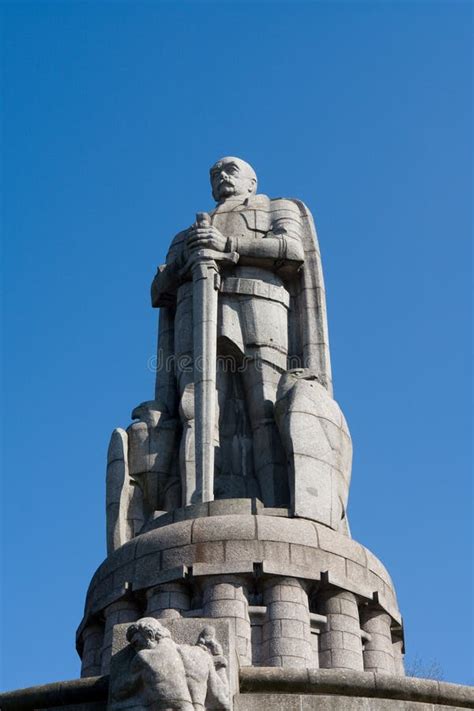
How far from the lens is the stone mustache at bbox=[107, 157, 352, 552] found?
17703mm

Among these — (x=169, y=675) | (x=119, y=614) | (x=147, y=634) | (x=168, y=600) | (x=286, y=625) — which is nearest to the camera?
(x=169, y=675)

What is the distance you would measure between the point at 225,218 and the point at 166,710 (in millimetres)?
10197

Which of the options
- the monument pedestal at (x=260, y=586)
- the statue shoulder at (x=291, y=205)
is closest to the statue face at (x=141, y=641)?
the monument pedestal at (x=260, y=586)

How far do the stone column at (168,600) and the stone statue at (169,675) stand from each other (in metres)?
3.80

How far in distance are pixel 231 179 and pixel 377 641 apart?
792 cm

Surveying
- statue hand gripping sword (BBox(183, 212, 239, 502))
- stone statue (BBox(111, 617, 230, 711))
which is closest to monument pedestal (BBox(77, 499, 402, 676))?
statue hand gripping sword (BBox(183, 212, 239, 502))

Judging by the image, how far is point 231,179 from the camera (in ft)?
69.4

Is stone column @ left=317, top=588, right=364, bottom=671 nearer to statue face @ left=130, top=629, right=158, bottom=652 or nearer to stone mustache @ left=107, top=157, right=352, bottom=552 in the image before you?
stone mustache @ left=107, top=157, right=352, bottom=552

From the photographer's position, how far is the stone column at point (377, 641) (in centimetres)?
1641

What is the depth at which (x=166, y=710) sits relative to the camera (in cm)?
1137

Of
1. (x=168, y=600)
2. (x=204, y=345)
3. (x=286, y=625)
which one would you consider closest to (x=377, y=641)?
(x=286, y=625)

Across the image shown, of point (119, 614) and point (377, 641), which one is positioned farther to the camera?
point (377, 641)

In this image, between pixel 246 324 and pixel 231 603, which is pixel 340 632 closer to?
pixel 231 603

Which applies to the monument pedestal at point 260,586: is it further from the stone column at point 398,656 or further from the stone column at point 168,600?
the stone column at point 398,656
